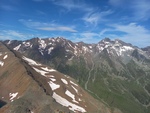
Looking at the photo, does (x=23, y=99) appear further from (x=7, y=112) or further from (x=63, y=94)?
(x=63, y=94)

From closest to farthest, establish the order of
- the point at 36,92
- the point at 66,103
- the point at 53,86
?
1. the point at 36,92
2. the point at 66,103
3. the point at 53,86

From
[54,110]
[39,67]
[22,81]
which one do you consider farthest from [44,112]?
[39,67]

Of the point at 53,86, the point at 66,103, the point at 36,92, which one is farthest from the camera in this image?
the point at 53,86

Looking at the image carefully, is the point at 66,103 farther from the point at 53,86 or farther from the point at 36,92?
the point at 36,92

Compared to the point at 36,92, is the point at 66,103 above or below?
below

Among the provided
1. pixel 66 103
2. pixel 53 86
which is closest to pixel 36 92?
pixel 66 103

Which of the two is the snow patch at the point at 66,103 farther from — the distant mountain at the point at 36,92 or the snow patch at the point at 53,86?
the snow patch at the point at 53,86

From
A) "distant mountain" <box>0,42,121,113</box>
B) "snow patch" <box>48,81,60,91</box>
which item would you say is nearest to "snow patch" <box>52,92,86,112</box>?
"distant mountain" <box>0,42,121,113</box>

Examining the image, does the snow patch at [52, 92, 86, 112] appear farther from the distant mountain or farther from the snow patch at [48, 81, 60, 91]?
the snow patch at [48, 81, 60, 91]

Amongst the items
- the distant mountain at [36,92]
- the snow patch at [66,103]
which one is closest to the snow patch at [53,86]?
the distant mountain at [36,92]
